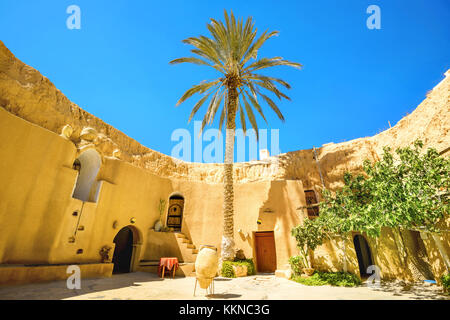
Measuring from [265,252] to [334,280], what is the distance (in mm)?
5790

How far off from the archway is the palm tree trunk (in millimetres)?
7136

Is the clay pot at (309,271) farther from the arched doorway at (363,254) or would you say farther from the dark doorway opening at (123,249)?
the dark doorway opening at (123,249)

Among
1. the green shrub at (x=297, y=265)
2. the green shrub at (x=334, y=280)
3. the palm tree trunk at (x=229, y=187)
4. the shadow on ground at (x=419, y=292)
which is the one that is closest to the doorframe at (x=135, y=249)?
the palm tree trunk at (x=229, y=187)

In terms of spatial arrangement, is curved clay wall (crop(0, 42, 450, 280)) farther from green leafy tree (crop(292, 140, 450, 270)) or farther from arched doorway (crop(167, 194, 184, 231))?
green leafy tree (crop(292, 140, 450, 270))

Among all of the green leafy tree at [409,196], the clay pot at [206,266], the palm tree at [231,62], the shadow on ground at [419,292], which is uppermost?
the palm tree at [231,62]

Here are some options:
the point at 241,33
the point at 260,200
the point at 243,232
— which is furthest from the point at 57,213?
the point at 241,33

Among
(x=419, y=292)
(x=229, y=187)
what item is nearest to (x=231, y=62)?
(x=229, y=187)

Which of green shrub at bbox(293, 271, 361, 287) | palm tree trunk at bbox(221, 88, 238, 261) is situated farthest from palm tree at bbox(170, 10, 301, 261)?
green shrub at bbox(293, 271, 361, 287)

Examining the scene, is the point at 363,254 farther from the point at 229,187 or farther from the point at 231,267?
the point at 229,187

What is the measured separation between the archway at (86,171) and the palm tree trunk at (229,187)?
714 cm

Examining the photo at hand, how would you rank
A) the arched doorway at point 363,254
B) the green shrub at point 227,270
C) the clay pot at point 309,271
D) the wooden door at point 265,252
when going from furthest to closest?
the arched doorway at point 363,254, the wooden door at point 265,252, the green shrub at point 227,270, the clay pot at point 309,271

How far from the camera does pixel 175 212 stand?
15.8 m

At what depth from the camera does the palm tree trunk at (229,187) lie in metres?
11.5

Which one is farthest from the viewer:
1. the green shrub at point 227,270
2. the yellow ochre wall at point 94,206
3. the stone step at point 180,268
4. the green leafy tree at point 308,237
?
the stone step at point 180,268
